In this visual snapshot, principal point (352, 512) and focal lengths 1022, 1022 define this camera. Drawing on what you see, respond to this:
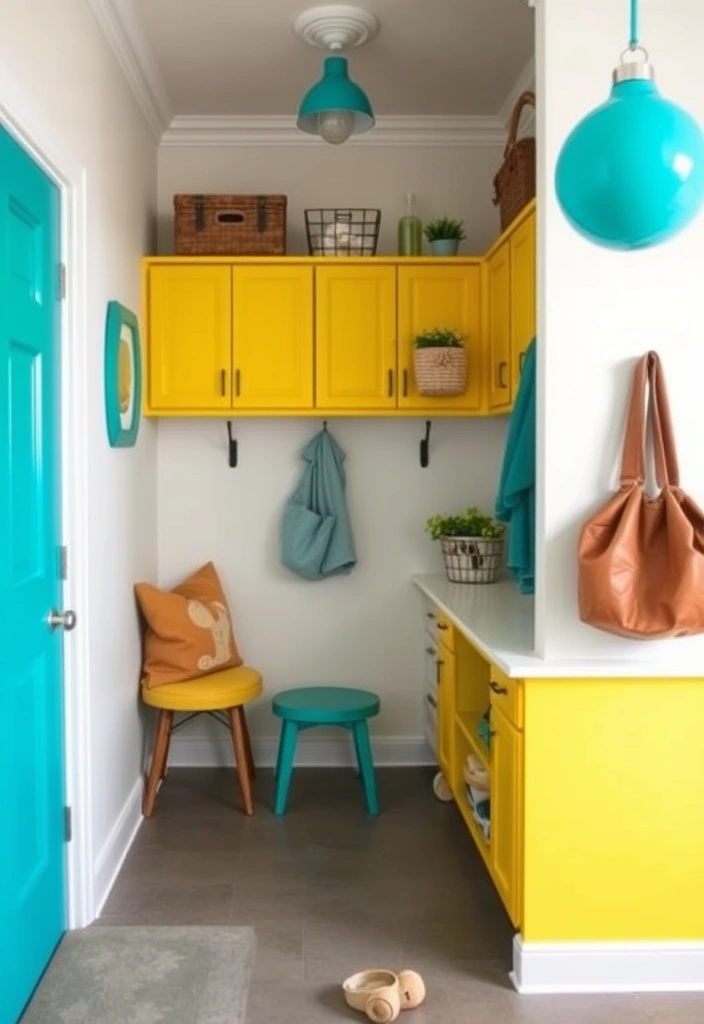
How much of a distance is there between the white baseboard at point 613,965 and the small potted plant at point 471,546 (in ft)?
5.69

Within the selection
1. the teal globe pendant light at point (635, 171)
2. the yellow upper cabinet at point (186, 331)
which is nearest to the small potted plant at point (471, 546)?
the yellow upper cabinet at point (186, 331)

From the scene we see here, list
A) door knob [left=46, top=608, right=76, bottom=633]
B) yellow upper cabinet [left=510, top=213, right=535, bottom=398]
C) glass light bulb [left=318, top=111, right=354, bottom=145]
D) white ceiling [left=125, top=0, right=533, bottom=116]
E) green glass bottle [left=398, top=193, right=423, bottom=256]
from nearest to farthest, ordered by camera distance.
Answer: door knob [left=46, top=608, right=76, bottom=633], yellow upper cabinet [left=510, top=213, right=535, bottom=398], white ceiling [left=125, top=0, right=533, bottom=116], glass light bulb [left=318, top=111, right=354, bottom=145], green glass bottle [left=398, top=193, right=423, bottom=256]

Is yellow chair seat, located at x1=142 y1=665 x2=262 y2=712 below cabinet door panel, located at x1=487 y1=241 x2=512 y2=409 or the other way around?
below

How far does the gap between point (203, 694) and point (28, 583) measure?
1.34 metres

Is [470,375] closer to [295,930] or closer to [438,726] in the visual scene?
[438,726]

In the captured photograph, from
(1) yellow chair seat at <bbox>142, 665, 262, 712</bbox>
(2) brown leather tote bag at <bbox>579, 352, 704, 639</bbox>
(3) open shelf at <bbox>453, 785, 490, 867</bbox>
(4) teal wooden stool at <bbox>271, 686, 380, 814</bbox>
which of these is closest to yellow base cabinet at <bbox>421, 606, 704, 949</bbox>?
(2) brown leather tote bag at <bbox>579, 352, 704, 639</bbox>

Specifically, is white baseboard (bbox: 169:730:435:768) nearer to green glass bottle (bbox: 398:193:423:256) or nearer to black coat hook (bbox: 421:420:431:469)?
black coat hook (bbox: 421:420:431:469)

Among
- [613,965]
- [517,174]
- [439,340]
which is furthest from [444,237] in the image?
[613,965]

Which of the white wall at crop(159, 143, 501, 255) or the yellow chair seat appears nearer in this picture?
the yellow chair seat

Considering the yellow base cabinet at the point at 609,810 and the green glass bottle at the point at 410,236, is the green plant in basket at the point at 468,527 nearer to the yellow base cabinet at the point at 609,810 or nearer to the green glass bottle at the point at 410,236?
the green glass bottle at the point at 410,236

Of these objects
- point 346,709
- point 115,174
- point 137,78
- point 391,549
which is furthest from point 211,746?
point 137,78

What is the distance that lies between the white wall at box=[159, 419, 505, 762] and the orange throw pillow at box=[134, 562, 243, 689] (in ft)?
1.31

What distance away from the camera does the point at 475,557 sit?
13.3 ft

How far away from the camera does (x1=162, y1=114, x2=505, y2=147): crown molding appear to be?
169 inches
